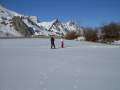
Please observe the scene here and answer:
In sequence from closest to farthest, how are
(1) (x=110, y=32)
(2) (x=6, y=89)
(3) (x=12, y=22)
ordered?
(2) (x=6, y=89), (1) (x=110, y=32), (3) (x=12, y=22)

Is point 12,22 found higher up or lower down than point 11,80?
higher up

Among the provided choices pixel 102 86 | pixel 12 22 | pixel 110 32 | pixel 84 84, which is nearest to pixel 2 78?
pixel 84 84

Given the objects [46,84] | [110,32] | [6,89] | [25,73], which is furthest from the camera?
[110,32]

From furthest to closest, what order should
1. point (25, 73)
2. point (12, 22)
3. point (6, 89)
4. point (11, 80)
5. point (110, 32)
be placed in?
point (12, 22)
point (110, 32)
point (25, 73)
point (11, 80)
point (6, 89)

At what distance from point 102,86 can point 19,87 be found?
224 cm

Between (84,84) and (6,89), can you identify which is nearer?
(6,89)

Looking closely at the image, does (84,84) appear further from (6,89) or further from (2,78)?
(2,78)

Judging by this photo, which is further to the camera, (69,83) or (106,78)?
(106,78)

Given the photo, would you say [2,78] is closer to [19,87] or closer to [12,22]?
[19,87]

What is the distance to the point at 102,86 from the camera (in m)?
5.10

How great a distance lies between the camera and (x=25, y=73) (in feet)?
21.3

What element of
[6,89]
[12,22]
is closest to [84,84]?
[6,89]

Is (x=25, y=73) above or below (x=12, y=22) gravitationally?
below

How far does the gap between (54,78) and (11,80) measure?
1.31 metres
